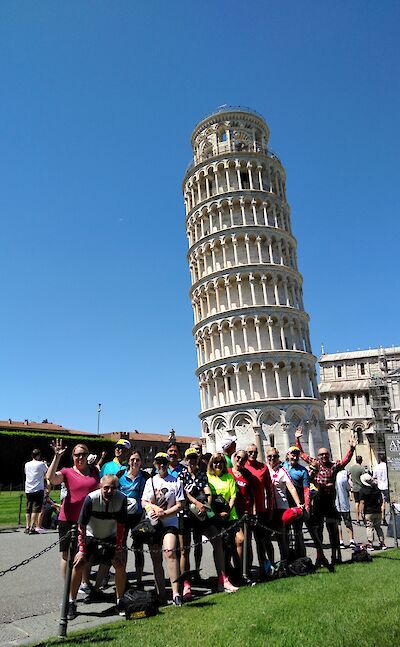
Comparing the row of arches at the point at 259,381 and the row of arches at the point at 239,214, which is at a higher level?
the row of arches at the point at 239,214

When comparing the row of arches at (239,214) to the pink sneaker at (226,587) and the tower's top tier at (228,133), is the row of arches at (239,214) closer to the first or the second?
the tower's top tier at (228,133)

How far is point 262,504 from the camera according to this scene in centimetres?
860

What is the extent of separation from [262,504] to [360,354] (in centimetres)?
8371

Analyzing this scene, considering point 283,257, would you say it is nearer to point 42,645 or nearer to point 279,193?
point 279,193

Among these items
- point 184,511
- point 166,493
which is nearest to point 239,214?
point 184,511

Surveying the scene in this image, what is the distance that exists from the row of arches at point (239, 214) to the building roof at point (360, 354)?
43.2 metres

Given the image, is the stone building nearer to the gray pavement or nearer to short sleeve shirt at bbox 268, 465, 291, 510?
short sleeve shirt at bbox 268, 465, 291, 510

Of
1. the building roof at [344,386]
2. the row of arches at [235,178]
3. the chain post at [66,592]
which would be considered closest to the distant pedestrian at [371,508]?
the chain post at [66,592]

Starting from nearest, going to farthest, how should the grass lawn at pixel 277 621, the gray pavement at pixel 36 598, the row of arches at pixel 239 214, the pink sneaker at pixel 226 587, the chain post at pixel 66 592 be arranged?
the grass lawn at pixel 277 621 < the chain post at pixel 66 592 < the gray pavement at pixel 36 598 < the pink sneaker at pixel 226 587 < the row of arches at pixel 239 214

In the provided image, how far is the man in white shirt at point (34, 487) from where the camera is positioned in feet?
42.9

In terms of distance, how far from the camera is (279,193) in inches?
2104

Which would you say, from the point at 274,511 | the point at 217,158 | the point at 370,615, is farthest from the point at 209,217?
the point at 370,615

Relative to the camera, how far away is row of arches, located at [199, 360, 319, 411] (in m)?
44.8

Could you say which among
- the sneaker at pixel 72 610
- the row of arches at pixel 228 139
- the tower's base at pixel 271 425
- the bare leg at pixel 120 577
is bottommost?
the sneaker at pixel 72 610
